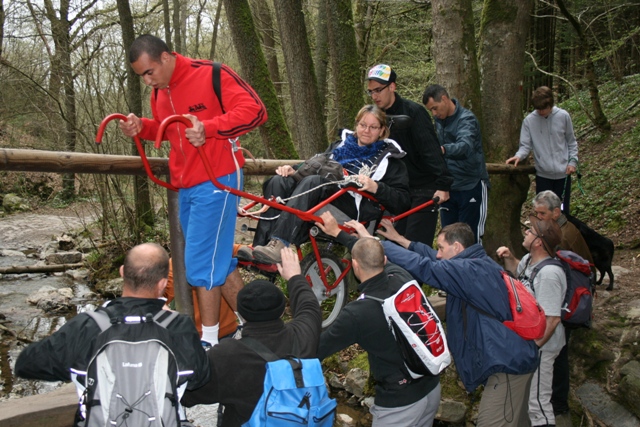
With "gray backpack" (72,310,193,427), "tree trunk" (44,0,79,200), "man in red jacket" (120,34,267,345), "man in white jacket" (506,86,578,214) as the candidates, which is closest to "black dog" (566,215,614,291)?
"man in white jacket" (506,86,578,214)

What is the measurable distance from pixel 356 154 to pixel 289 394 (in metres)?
2.49

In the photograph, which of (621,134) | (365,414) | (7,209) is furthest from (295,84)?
(7,209)

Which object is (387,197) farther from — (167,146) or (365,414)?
(167,146)

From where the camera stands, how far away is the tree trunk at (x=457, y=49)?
651 centimetres

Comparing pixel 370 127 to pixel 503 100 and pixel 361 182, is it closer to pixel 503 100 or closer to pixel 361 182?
pixel 361 182

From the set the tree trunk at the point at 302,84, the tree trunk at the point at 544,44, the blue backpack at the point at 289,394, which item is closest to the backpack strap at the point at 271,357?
the blue backpack at the point at 289,394

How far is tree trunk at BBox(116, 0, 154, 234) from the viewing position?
9.94 m

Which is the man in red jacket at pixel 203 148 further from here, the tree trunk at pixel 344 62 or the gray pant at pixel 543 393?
the tree trunk at pixel 344 62

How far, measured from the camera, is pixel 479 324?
Answer: 3.62m

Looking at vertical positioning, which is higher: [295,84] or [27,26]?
[27,26]

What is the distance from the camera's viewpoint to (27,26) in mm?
13328

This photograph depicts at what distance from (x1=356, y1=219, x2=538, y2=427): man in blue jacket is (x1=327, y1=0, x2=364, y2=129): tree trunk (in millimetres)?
4761

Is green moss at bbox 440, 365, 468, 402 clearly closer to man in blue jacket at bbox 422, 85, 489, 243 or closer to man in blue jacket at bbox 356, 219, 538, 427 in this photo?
man in blue jacket at bbox 422, 85, 489, 243

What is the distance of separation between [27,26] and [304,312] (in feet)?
43.1
